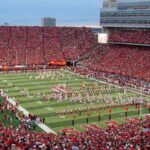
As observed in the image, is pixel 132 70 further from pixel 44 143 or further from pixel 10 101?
pixel 44 143

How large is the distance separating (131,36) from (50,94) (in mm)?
29651

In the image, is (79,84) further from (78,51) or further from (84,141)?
(84,141)

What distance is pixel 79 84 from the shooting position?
4828 cm

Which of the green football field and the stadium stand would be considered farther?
the stadium stand

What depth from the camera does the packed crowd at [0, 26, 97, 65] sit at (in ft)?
221

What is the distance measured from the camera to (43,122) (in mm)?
31172

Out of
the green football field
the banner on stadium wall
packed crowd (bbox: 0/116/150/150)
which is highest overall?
the banner on stadium wall

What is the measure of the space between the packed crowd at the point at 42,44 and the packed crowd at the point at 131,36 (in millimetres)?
4853

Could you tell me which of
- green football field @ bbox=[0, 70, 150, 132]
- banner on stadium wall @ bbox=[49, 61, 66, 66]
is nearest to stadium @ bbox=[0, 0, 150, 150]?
green football field @ bbox=[0, 70, 150, 132]

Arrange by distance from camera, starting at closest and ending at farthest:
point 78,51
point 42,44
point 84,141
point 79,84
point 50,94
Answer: point 84,141, point 50,94, point 79,84, point 78,51, point 42,44

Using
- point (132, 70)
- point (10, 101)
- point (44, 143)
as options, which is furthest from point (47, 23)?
point (44, 143)

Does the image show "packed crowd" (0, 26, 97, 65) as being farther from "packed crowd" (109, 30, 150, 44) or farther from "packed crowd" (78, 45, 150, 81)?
"packed crowd" (109, 30, 150, 44)

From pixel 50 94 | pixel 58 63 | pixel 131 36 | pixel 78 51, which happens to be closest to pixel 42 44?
pixel 78 51

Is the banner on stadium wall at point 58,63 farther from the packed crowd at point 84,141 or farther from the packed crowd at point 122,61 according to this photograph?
the packed crowd at point 84,141
